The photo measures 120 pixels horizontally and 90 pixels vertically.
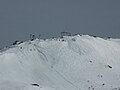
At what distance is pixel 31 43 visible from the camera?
111ft

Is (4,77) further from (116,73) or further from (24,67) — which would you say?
(116,73)

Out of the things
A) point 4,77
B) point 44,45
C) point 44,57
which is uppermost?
point 44,45

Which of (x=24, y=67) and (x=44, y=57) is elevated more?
(x=44, y=57)

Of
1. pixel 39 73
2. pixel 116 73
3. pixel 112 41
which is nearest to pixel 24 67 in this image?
pixel 39 73

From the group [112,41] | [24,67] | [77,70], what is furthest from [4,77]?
[112,41]

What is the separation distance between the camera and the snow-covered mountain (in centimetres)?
2719

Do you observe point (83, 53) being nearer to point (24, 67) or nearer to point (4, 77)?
point (24, 67)

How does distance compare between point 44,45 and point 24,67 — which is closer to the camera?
point 24,67

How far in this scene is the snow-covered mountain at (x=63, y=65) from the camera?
27188 millimetres

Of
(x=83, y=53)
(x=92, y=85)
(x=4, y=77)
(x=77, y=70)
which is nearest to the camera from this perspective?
(x=4, y=77)

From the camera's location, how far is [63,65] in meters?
30.5

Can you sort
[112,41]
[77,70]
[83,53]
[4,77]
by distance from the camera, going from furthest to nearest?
1. [112,41]
2. [83,53]
3. [77,70]
4. [4,77]

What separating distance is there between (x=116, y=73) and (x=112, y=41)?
28.8 ft

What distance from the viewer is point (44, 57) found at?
103 ft
